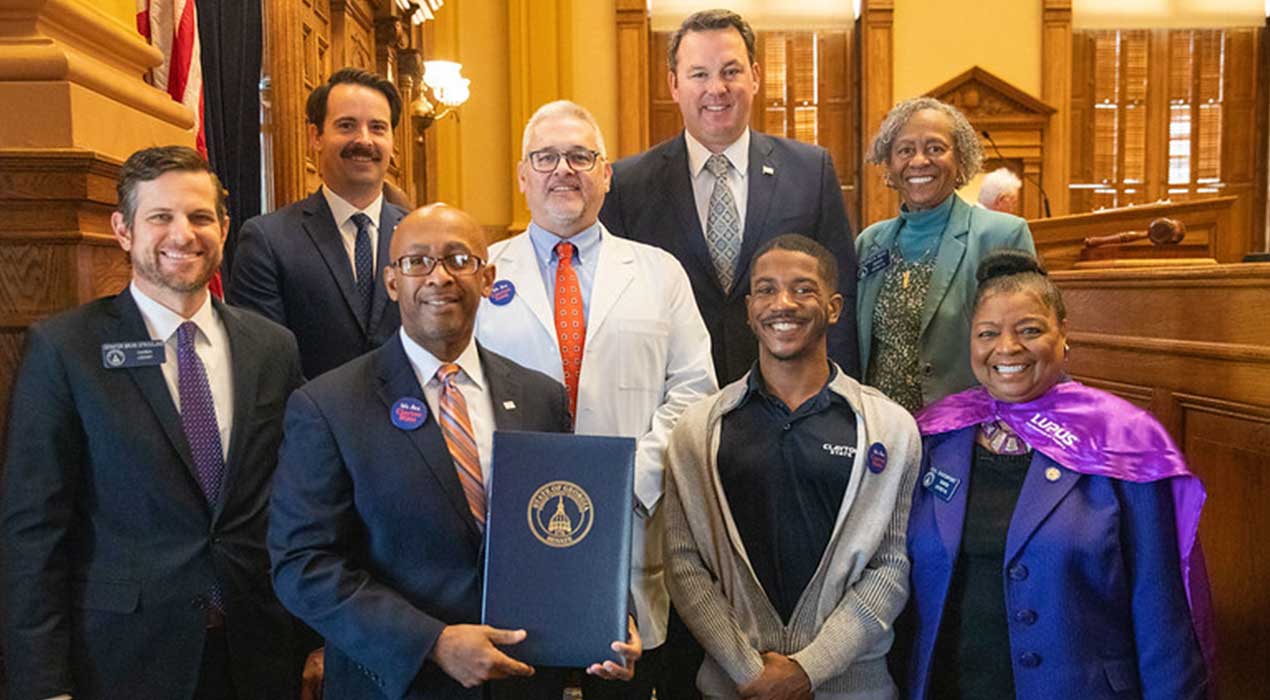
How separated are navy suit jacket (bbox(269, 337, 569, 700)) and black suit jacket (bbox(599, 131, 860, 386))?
1.05 metres

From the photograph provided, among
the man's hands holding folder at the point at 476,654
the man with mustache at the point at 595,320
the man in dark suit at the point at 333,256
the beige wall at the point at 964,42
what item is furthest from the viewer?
the beige wall at the point at 964,42

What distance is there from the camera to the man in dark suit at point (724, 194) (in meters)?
2.65

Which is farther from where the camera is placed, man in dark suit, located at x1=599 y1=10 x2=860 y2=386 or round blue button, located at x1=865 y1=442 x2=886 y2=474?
man in dark suit, located at x1=599 y1=10 x2=860 y2=386

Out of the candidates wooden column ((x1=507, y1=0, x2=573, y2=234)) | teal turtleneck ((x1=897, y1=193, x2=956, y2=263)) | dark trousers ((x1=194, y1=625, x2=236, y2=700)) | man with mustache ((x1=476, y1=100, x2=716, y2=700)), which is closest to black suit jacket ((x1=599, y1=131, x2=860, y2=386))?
teal turtleneck ((x1=897, y1=193, x2=956, y2=263))

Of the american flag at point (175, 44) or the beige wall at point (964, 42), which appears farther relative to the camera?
the beige wall at point (964, 42)

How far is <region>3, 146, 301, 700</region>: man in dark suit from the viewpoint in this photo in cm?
178

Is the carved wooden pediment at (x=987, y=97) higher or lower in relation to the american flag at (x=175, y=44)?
higher

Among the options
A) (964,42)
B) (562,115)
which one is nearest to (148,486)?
(562,115)

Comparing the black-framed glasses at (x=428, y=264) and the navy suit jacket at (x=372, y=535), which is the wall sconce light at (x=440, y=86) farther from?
the navy suit jacket at (x=372, y=535)

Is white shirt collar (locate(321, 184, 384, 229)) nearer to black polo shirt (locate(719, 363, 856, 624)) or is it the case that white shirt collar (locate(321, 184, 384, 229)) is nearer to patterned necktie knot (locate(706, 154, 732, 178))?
patterned necktie knot (locate(706, 154, 732, 178))

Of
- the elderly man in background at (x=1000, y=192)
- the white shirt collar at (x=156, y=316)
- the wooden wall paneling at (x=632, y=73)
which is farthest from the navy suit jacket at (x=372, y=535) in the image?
the wooden wall paneling at (x=632, y=73)

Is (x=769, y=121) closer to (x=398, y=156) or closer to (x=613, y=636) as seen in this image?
(x=398, y=156)

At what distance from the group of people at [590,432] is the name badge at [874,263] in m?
0.13

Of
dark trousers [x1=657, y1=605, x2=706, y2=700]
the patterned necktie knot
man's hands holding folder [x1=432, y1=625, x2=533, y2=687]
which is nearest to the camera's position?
man's hands holding folder [x1=432, y1=625, x2=533, y2=687]
